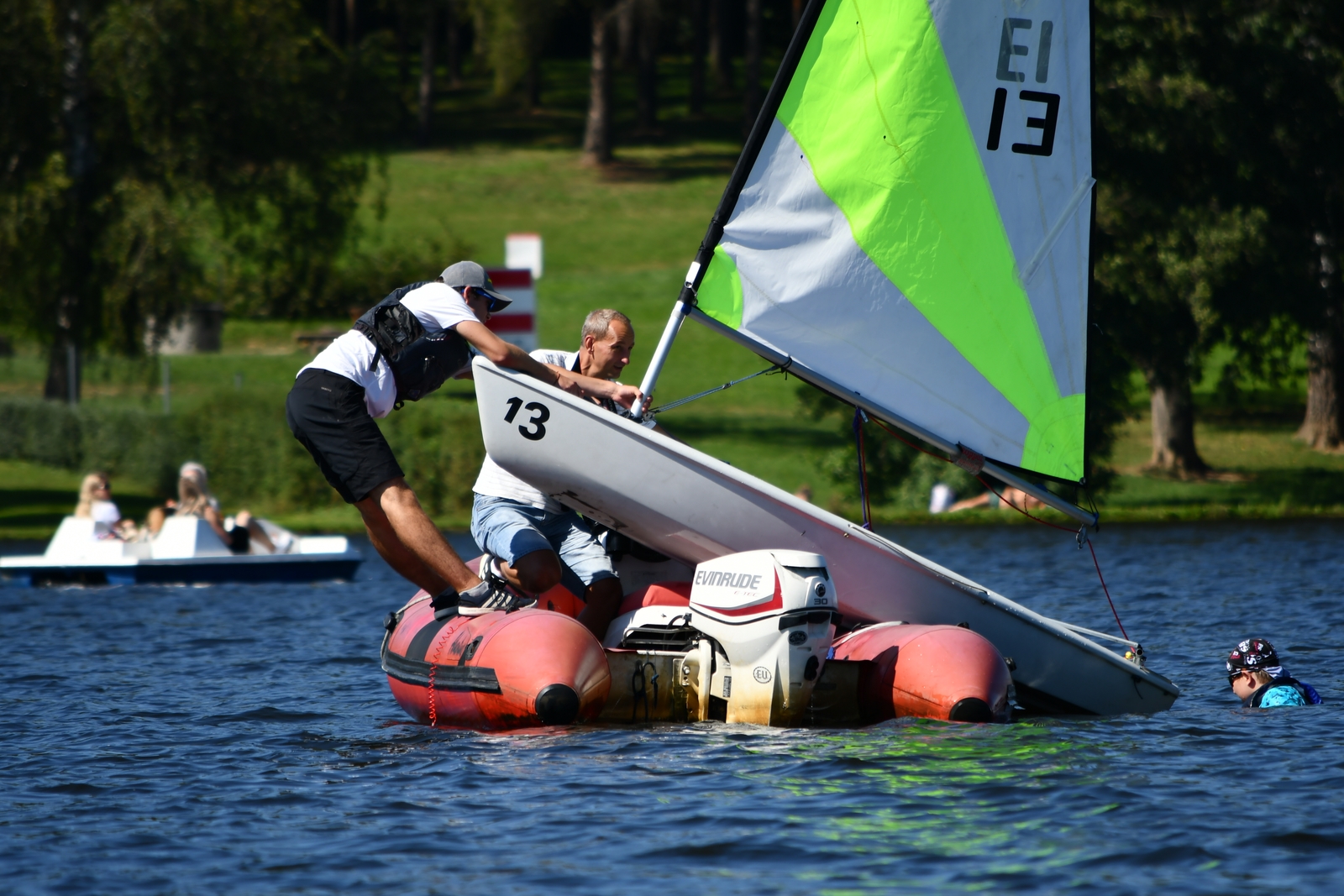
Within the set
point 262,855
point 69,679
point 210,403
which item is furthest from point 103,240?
point 262,855

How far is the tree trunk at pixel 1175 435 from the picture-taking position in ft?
91.5

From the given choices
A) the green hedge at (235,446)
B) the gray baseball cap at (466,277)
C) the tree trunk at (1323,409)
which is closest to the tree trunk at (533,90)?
the green hedge at (235,446)

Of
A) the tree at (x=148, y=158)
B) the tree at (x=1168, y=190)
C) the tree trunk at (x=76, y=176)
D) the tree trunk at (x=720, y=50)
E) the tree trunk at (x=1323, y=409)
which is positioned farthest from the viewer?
the tree trunk at (x=720, y=50)

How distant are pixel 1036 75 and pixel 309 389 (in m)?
4.10

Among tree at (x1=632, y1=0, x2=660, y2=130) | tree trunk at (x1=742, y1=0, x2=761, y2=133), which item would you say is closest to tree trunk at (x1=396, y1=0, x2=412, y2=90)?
tree at (x1=632, y1=0, x2=660, y2=130)

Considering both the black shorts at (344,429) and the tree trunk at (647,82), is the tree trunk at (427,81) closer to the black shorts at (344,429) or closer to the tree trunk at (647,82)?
the tree trunk at (647,82)

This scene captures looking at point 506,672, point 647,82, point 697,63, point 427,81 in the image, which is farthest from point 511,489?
point 697,63

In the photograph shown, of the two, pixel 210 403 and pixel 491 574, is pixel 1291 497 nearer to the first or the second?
pixel 210 403

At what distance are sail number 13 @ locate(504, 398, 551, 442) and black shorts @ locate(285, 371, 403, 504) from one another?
2.23ft

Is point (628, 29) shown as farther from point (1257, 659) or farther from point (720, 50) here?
point (1257, 659)

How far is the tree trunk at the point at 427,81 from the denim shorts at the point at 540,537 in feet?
162

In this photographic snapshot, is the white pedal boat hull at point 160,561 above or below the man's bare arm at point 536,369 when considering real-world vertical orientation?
below

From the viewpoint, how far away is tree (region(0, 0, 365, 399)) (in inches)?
1059

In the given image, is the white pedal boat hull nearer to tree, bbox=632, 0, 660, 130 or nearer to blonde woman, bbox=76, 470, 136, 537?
blonde woman, bbox=76, 470, 136, 537
